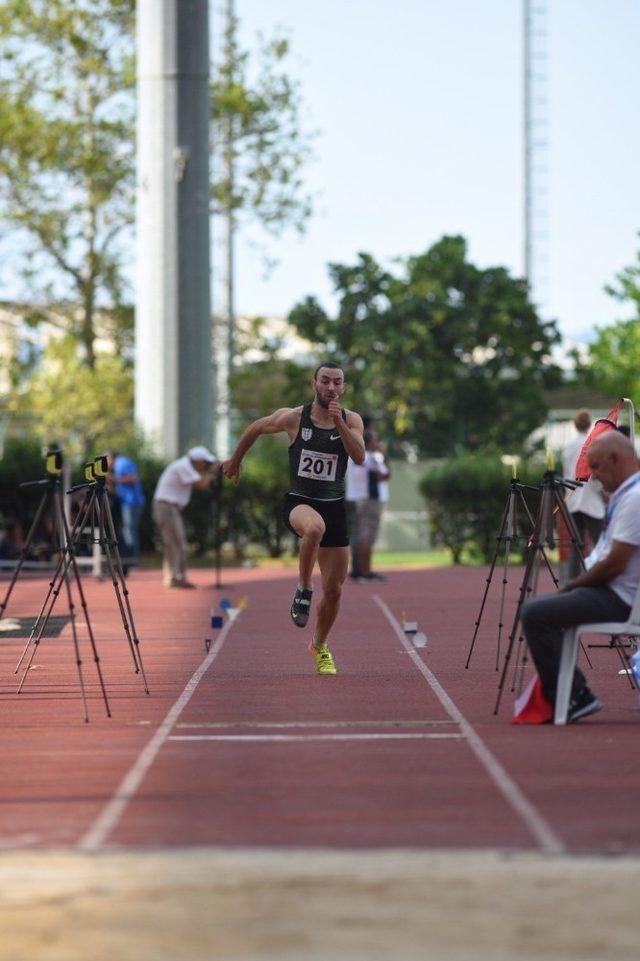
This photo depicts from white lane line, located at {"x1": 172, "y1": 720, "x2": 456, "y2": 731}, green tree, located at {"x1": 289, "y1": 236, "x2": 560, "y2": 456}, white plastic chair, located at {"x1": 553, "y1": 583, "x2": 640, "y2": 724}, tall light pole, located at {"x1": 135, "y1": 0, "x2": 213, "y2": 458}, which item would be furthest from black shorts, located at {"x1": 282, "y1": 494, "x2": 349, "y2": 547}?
green tree, located at {"x1": 289, "y1": 236, "x2": 560, "y2": 456}

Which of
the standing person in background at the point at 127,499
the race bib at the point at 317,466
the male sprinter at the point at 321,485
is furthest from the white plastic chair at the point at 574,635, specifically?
the standing person in background at the point at 127,499

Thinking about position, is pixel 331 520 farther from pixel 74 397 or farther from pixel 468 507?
pixel 74 397

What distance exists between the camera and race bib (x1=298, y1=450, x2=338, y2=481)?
43.9 feet

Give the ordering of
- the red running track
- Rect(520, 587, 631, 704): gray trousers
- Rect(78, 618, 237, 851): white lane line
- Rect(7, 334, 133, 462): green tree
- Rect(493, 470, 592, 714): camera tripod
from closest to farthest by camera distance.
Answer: Rect(78, 618, 237, 851): white lane line < the red running track < Rect(520, 587, 631, 704): gray trousers < Rect(493, 470, 592, 714): camera tripod < Rect(7, 334, 133, 462): green tree

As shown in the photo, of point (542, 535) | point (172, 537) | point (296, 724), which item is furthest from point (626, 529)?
point (172, 537)

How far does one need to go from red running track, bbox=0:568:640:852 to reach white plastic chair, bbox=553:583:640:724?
0.75ft

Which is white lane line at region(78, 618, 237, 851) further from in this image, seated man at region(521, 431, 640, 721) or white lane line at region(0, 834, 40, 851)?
seated man at region(521, 431, 640, 721)

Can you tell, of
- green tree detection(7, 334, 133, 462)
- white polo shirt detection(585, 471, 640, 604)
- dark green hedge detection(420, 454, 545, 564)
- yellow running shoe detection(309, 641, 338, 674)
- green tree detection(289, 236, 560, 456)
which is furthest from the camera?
green tree detection(289, 236, 560, 456)

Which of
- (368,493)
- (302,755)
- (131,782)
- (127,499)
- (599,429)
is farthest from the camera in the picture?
(127,499)

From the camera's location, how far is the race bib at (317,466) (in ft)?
43.9

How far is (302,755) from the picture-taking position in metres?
9.59

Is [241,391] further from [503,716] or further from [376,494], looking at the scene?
[503,716]

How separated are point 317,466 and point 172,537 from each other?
11680 mm

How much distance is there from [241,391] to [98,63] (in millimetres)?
10637
